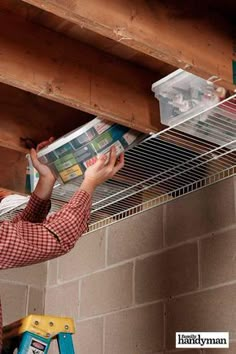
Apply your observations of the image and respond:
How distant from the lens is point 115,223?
2811 millimetres

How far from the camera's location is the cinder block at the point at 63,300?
2.91m

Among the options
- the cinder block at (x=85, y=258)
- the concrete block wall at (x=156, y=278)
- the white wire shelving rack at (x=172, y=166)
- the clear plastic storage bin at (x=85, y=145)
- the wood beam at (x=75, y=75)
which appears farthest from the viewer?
the cinder block at (x=85, y=258)

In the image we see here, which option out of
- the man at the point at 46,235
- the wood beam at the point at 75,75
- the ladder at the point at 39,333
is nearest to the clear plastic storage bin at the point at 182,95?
the wood beam at the point at 75,75

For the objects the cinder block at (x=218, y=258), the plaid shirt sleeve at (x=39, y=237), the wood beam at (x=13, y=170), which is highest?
the wood beam at (x=13, y=170)

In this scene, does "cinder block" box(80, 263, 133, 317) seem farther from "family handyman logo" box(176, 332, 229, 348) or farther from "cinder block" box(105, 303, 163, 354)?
"family handyman logo" box(176, 332, 229, 348)

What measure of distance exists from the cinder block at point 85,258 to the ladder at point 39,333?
0.80 m

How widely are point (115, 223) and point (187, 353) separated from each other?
71cm

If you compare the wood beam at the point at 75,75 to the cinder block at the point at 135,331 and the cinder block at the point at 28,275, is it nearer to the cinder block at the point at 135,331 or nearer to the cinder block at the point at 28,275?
the cinder block at the point at 135,331

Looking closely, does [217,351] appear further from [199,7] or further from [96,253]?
[199,7]

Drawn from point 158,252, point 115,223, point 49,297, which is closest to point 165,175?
point 158,252

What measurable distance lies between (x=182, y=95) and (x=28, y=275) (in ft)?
4.73

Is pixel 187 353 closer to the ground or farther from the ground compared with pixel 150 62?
closer to the ground

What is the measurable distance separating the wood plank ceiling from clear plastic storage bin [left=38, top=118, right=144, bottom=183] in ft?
0.27

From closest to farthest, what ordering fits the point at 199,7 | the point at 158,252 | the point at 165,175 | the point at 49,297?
1. the point at 199,7
2. the point at 165,175
3. the point at 158,252
4. the point at 49,297
